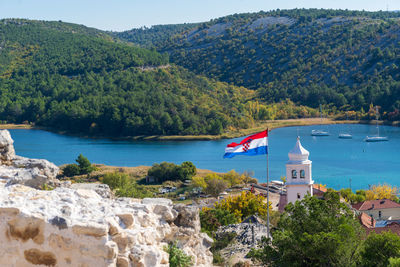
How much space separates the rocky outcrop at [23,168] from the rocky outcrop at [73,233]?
2.01 m

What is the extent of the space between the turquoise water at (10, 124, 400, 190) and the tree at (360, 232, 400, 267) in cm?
3728

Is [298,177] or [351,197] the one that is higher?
[298,177]

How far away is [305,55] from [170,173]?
9993 centimetres

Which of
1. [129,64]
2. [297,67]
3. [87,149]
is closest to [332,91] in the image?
[297,67]

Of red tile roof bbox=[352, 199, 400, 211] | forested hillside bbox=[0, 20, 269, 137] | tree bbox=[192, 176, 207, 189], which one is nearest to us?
red tile roof bbox=[352, 199, 400, 211]

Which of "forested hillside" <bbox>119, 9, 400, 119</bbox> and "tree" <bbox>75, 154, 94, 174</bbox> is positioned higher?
"forested hillside" <bbox>119, 9, 400, 119</bbox>

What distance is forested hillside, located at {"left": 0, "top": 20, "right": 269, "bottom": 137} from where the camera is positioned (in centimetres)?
9444

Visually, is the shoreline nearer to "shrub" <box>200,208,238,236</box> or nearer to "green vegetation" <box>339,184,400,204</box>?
"green vegetation" <box>339,184,400,204</box>

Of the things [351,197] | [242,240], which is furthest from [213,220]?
[351,197]

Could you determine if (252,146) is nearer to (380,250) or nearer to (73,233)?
(380,250)

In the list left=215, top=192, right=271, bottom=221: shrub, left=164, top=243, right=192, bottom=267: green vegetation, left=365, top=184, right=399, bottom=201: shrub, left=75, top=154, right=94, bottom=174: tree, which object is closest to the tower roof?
left=215, top=192, right=271, bottom=221: shrub

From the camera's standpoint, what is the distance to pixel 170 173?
50312 millimetres

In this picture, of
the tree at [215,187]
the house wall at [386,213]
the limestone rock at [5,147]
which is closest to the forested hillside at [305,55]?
the tree at [215,187]

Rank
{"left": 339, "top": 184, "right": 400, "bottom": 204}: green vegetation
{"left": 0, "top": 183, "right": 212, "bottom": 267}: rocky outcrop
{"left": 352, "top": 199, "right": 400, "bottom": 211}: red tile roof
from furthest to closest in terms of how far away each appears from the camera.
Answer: {"left": 339, "top": 184, "right": 400, "bottom": 204}: green vegetation < {"left": 352, "top": 199, "right": 400, "bottom": 211}: red tile roof < {"left": 0, "top": 183, "right": 212, "bottom": 267}: rocky outcrop
